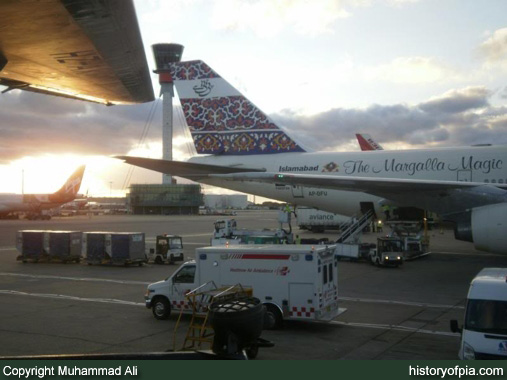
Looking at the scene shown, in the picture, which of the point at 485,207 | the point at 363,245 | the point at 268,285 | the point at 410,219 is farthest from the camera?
the point at 410,219

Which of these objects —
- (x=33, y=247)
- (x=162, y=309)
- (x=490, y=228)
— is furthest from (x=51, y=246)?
(x=490, y=228)

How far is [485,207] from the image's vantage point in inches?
866

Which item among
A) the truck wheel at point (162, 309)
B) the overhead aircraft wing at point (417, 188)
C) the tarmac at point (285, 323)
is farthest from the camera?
the overhead aircraft wing at point (417, 188)

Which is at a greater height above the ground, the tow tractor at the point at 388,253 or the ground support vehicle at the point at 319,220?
the ground support vehicle at the point at 319,220

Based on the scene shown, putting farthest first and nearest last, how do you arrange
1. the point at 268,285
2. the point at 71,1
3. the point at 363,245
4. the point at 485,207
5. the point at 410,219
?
1. the point at 410,219
2. the point at 363,245
3. the point at 485,207
4. the point at 268,285
5. the point at 71,1

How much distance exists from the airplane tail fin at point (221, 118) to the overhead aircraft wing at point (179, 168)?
10.4 ft

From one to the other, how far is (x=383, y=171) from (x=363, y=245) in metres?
4.71

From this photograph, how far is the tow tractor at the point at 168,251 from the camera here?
100ft

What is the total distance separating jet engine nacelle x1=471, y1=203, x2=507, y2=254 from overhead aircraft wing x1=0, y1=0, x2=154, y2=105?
15366 mm

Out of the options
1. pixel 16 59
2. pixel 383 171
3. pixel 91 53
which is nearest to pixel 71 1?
pixel 91 53

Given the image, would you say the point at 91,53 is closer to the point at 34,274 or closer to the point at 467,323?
the point at 467,323

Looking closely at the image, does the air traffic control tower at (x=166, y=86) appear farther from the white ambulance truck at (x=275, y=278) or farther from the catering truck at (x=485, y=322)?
the catering truck at (x=485, y=322)

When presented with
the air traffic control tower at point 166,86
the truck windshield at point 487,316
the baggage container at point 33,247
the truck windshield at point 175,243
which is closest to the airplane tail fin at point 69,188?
the baggage container at point 33,247

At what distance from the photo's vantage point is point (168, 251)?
100ft
